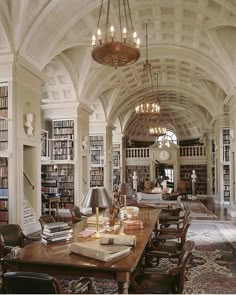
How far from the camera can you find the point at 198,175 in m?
20.1

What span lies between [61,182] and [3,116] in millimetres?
4863

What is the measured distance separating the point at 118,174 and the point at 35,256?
17.3 metres

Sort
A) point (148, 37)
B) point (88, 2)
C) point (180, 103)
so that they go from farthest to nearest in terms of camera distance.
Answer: point (180, 103) < point (148, 37) < point (88, 2)

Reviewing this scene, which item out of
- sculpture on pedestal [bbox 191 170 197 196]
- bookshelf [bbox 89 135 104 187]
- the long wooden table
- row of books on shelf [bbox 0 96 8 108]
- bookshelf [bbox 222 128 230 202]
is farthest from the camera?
sculpture on pedestal [bbox 191 170 197 196]

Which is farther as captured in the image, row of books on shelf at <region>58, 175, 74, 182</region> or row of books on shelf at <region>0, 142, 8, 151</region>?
row of books on shelf at <region>58, 175, 74, 182</region>

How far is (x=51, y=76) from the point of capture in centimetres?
1035

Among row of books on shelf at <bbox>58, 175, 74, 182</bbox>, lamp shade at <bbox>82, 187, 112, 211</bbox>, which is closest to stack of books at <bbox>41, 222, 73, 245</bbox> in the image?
lamp shade at <bbox>82, 187, 112, 211</bbox>

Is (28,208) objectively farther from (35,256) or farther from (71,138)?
(35,256)

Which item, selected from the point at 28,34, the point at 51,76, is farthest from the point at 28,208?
the point at 51,76

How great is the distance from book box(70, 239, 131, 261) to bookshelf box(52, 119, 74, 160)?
8487 mm

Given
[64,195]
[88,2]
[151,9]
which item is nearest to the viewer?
[88,2]

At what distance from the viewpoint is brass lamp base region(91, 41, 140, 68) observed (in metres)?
4.65

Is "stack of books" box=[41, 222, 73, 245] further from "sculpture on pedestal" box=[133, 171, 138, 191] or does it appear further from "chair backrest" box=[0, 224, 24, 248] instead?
"sculpture on pedestal" box=[133, 171, 138, 191]

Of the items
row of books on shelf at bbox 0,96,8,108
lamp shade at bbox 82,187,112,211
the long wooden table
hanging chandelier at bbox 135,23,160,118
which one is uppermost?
hanging chandelier at bbox 135,23,160,118
